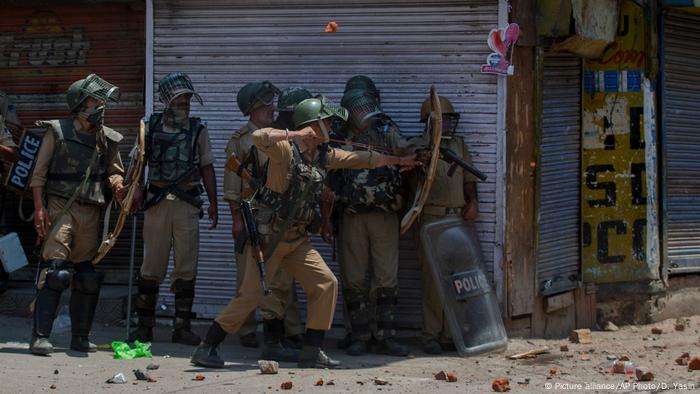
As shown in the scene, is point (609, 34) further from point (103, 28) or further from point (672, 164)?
point (103, 28)

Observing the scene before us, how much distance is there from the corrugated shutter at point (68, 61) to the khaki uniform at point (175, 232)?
148 centimetres

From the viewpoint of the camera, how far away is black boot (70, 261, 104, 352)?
26.2ft

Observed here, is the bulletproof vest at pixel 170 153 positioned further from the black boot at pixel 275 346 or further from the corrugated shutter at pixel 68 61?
the corrugated shutter at pixel 68 61

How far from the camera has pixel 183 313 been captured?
8.43 m

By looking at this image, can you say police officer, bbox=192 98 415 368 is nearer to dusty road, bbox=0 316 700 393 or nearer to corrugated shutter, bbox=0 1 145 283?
dusty road, bbox=0 316 700 393

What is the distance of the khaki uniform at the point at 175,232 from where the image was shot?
827cm

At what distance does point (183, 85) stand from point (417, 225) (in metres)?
2.17

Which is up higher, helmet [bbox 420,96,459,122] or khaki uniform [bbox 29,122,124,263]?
helmet [bbox 420,96,459,122]

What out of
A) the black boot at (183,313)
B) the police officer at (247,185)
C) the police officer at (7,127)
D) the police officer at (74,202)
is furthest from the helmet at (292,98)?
the police officer at (7,127)

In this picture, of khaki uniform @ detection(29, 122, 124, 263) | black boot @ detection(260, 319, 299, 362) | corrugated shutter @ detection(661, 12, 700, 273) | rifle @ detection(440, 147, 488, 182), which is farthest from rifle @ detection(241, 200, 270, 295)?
corrugated shutter @ detection(661, 12, 700, 273)

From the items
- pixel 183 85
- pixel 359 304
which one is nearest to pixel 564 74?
pixel 359 304

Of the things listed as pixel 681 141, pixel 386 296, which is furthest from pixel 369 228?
pixel 681 141

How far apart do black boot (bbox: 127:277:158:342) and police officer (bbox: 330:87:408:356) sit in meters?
1.52

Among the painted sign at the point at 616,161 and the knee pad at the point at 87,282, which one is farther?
the painted sign at the point at 616,161
